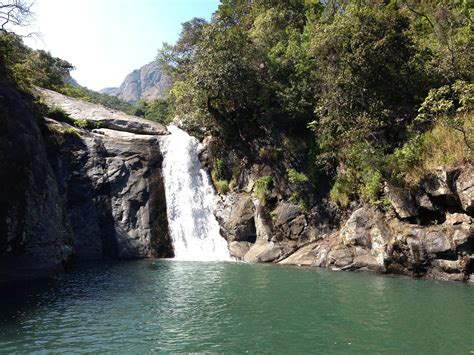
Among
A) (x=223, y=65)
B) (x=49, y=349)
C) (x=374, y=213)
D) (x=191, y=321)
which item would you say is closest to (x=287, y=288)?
(x=191, y=321)

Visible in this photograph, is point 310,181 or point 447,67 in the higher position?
point 447,67

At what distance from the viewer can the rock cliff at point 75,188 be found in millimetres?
18703

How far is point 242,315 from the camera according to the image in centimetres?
1340

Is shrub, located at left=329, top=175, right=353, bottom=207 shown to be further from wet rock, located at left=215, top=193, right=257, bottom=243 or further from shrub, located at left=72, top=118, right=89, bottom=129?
shrub, located at left=72, top=118, right=89, bottom=129

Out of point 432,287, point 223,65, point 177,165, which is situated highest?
point 223,65

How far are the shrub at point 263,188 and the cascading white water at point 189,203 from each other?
4.00 m

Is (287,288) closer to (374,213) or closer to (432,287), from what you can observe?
(432,287)

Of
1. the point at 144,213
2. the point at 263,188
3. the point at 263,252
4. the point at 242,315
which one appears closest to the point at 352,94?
the point at 263,188

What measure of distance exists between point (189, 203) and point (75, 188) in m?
8.29

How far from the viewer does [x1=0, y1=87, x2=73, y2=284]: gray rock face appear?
708 inches

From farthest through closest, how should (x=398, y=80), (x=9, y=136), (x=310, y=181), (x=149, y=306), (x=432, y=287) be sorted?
(x=310, y=181) → (x=398, y=80) → (x=9, y=136) → (x=432, y=287) → (x=149, y=306)

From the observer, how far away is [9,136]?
758 inches

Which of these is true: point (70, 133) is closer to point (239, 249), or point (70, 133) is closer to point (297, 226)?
point (239, 249)

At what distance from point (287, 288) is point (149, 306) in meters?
6.01
